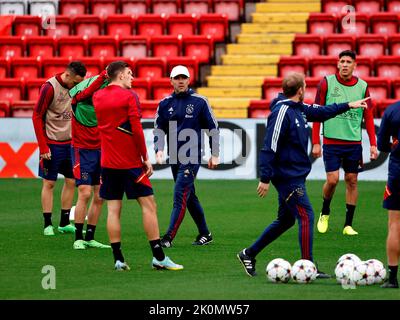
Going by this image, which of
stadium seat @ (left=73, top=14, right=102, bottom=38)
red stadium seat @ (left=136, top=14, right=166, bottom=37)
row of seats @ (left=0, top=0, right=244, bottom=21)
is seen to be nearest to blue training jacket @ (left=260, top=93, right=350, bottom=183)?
red stadium seat @ (left=136, top=14, right=166, bottom=37)

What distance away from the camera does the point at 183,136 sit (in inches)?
535

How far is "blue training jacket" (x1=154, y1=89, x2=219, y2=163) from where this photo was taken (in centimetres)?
1373

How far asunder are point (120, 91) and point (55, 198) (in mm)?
7525

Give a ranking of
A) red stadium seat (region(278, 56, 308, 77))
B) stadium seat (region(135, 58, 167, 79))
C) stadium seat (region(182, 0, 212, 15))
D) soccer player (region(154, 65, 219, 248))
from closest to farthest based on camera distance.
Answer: soccer player (region(154, 65, 219, 248)) < red stadium seat (region(278, 56, 308, 77)) < stadium seat (region(135, 58, 167, 79)) < stadium seat (region(182, 0, 212, 15))

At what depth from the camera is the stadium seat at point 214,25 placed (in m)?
25.6

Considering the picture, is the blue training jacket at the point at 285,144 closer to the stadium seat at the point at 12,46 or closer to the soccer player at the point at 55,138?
the soccer player at the point at 55,138

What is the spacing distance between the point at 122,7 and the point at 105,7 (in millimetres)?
411

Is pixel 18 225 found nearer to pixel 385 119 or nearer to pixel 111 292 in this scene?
pixel 111 292

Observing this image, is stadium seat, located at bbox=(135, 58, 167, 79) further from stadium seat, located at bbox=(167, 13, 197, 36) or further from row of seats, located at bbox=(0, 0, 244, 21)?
row of seats, located at bbox=(0, 0, 244, 21)

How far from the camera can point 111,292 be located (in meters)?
10.3

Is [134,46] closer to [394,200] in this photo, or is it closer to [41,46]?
[41,46]

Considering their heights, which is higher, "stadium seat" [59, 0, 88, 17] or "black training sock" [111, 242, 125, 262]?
"stadium seat" [59, 0, 88, 17]

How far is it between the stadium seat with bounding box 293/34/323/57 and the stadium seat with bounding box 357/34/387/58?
913 millimetres
